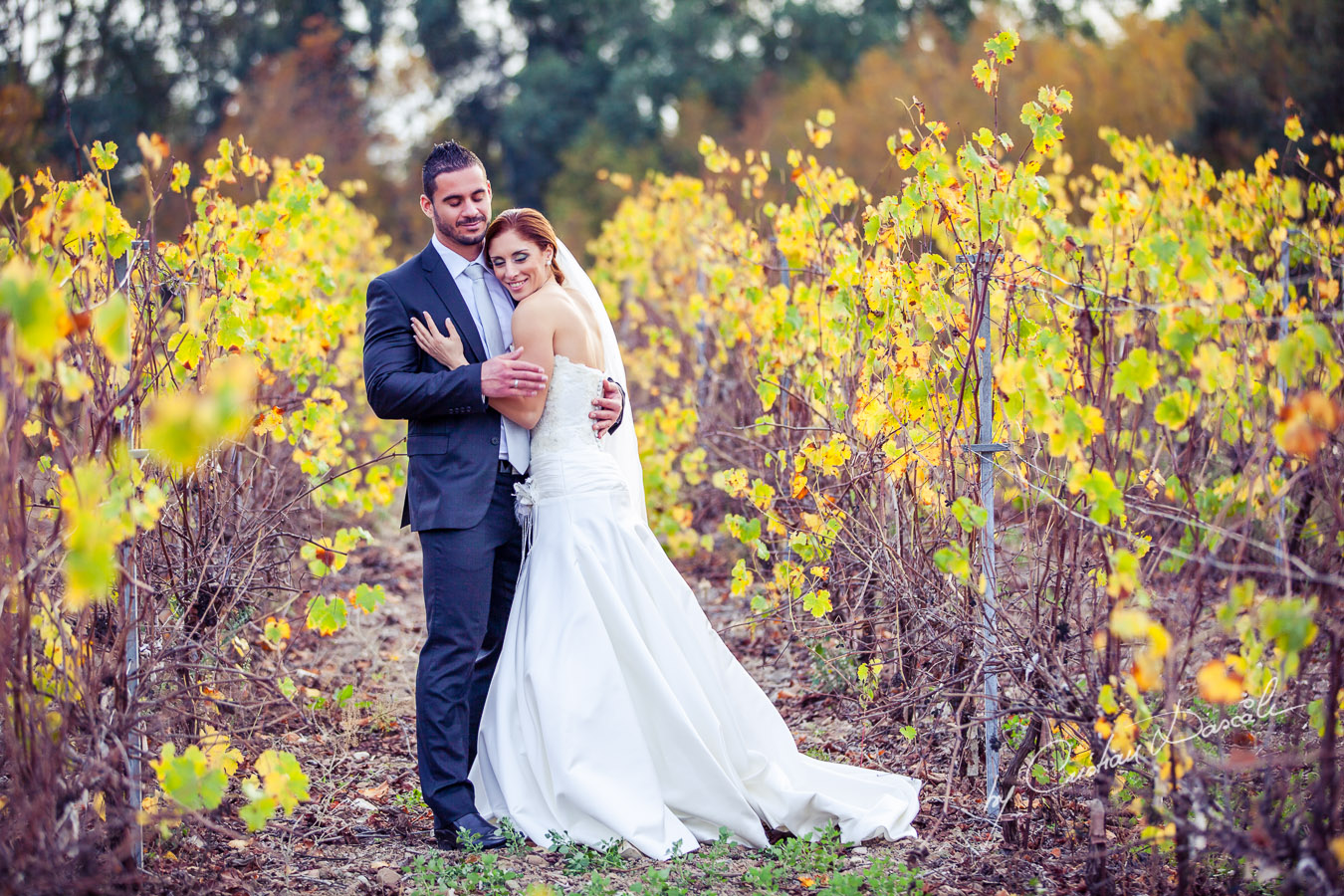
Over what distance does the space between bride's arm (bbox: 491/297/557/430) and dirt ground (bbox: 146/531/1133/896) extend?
4.24ft

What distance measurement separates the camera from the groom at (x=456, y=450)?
327 centimetres

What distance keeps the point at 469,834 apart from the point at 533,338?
4.86 ft

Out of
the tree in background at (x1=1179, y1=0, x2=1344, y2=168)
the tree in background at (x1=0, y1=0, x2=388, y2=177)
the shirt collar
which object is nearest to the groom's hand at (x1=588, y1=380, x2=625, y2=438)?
the shirt collar

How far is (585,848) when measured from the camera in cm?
318

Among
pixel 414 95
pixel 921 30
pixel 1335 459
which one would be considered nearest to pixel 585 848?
pixel 1335 459

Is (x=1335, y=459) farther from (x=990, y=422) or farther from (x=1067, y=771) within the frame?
(x=1067, y=771)

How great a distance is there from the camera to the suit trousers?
3.26m

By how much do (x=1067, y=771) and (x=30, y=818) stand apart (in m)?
2.54

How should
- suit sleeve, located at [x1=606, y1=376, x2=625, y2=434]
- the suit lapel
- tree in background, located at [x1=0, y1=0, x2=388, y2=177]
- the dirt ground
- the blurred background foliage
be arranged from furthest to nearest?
tree in background, located at [x1=0, y1=0, x2=388, y2=177]
the blurred background foliage
suit sleeve, located at [x1=606, y1=376, x2=625, y2=434]
the suit lapel
the dirt ground

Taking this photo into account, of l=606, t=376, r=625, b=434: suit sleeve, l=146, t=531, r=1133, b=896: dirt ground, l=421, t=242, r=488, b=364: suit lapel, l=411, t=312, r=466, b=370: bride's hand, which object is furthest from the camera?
l=606, t=376, r=625, b=434: suit sleeve

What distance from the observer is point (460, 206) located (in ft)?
11.5

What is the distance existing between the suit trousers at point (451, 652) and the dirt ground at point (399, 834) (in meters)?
0.21

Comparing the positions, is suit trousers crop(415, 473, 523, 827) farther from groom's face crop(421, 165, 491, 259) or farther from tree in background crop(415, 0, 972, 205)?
tree in background crop(415, 0, 972, 205)

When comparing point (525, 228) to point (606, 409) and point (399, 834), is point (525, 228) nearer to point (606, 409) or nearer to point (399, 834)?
point (606, 409)
